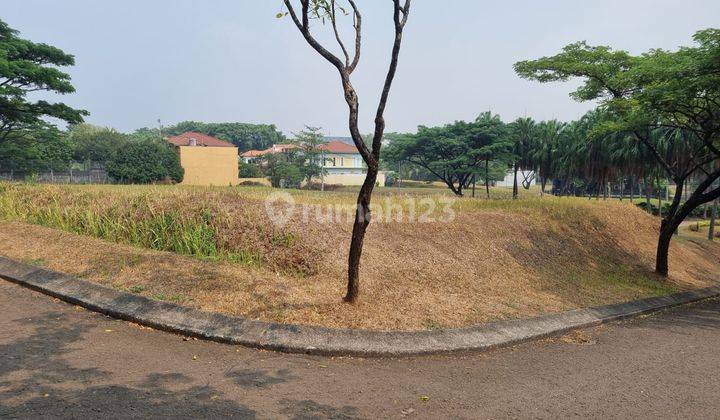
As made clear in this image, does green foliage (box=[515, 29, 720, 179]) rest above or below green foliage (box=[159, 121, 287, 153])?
below

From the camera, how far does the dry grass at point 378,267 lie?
19.6 ft

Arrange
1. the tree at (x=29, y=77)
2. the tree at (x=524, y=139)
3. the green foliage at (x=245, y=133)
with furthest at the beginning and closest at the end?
1. the green foliage at (x=245, y=133)
2. the tree at (x=524, y=139)
3. the tree at (x=29, y=77)

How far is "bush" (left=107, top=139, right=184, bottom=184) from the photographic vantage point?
123 ft

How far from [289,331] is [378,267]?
2934 millimetres

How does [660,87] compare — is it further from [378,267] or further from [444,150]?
[444,150]

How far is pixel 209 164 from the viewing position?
148 feet

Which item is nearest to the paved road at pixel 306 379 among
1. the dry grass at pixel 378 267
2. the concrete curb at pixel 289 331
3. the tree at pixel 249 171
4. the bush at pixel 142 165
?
the concrete curb at pixel 289 331

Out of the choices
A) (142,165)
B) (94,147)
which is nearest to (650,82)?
(142,165)

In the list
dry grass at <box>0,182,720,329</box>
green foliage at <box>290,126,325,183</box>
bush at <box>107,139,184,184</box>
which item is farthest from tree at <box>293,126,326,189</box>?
dry grass at <box>0,182,720,329</box>

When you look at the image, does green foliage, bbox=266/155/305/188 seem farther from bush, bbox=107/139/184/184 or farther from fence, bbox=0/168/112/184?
fence, bbox=0/168/112/184

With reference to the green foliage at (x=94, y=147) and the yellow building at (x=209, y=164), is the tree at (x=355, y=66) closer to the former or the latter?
the yellow building at (x=209, y=164)

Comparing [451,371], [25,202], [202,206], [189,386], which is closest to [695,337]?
[451,371]

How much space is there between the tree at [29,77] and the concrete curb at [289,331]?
1279cm

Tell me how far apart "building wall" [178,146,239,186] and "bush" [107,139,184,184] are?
2.89 meters
